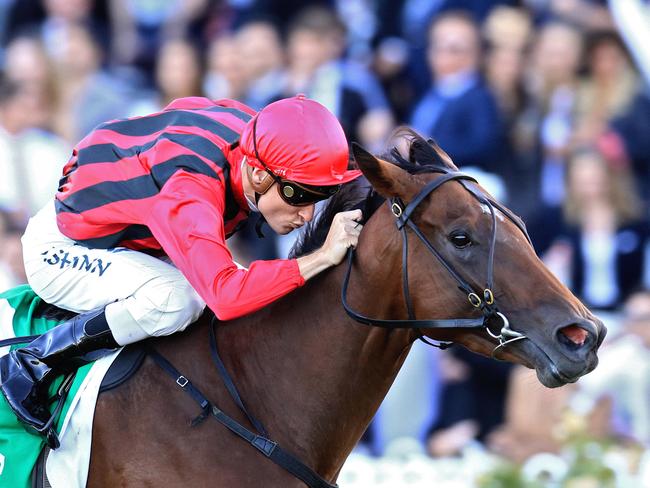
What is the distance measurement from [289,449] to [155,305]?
0.66 metres

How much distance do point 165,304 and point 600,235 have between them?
399 cm

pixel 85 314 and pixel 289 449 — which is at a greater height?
pixel 85 314

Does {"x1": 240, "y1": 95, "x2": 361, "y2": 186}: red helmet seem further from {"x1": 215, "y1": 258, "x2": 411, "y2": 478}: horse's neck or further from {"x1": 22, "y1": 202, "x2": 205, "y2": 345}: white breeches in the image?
{"x1": 22, "y1": 202, "x2": 205, "y2": 345}: white breeches

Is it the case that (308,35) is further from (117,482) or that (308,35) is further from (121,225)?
(117,482)

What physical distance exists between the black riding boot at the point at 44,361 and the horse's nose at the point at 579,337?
1.51 m

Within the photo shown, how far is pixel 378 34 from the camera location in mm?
7824

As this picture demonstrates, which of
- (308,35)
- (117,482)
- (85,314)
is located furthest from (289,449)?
(308,35)

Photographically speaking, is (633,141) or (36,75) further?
(36,75)

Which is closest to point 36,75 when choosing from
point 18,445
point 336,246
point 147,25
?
point 147,25

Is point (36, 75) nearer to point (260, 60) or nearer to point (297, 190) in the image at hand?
point (260, 60)

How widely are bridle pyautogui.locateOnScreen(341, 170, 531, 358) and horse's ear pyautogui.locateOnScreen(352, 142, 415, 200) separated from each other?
34 mm

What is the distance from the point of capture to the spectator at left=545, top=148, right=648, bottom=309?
6863 mm

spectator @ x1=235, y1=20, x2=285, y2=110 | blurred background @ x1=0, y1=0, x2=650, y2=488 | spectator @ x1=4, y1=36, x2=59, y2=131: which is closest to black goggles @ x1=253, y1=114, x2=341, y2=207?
blurred background @ x1=0, y1=0, x2=650, y2=488

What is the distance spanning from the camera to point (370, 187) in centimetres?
378
